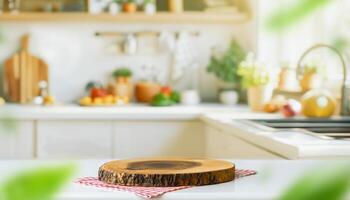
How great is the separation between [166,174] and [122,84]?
3012 mm

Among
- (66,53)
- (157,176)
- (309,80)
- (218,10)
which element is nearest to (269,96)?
(309,80)

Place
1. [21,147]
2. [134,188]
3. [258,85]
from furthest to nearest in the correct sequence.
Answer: [258,85]
[21,147]
[134,188]

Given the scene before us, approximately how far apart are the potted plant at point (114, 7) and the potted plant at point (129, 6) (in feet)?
0.11

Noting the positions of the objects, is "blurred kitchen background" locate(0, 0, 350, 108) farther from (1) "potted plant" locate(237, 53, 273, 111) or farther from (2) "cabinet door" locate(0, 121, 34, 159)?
(2) "cabinet door" locate(0, 121, 34, 159)

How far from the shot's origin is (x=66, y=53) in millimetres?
4109

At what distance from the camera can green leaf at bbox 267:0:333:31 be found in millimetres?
148

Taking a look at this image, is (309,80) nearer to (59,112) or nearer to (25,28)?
(59,112)

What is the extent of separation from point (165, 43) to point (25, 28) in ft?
2.89

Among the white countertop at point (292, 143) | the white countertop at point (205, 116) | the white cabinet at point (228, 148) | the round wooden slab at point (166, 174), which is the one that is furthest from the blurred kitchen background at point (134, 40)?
the round wooden slab at point (166, 174)

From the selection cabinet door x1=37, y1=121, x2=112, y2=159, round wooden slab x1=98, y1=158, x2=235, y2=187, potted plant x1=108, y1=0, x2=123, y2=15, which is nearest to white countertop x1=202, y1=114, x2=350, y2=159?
round wooden slab x1=98, y1=158, x2=235, y2=187

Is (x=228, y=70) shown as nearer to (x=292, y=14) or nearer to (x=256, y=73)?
(x=256, y=73)

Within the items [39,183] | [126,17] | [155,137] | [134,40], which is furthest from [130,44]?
[39,183]

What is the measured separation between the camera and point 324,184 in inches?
5.7

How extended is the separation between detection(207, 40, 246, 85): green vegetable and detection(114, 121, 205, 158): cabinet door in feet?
2.04
